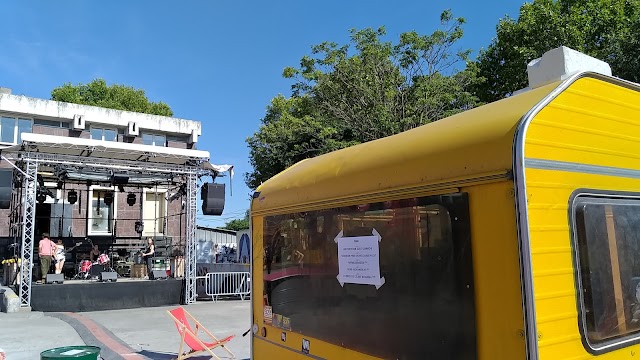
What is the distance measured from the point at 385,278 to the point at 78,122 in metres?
22.0

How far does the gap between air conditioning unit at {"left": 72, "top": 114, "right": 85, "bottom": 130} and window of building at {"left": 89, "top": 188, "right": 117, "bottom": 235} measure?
309 cm

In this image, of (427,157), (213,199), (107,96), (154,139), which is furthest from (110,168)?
(107,96)

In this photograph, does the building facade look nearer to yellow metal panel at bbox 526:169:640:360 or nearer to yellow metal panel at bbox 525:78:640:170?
yellow metal panel at bbox 525:78:640:170

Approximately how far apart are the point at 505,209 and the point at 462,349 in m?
0.70

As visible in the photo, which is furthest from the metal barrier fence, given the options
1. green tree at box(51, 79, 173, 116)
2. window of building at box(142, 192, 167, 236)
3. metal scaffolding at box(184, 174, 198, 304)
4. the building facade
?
green tree at box(51, 79, 173, 116)

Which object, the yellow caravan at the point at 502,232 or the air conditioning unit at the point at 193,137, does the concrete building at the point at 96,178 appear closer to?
the air conditioning unit at the point at 193,137

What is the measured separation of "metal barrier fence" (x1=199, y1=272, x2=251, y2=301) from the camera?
1412 centimetres

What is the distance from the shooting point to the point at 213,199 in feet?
44.1

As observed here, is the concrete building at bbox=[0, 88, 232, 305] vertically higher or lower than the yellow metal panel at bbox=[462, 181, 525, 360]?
higher

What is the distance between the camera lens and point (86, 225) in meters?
19.5

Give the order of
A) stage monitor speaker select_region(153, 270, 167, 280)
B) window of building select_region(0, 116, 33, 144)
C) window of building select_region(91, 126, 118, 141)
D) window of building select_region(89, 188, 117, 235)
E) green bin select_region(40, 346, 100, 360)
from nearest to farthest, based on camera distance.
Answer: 1. green bin select_region(40, 346, 100, 360)
2. stage monitor speaker select_region(153, 270, 167, 280)
3. window of building select_region(0, 116, 33, 144)
4. window of building select_region(89, 188, 117, 235)
5. window of building select_region(91, 126, 118, 141)

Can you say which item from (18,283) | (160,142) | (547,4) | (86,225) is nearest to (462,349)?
(18,283)

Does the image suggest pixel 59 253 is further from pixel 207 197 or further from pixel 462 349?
pixel 462 349

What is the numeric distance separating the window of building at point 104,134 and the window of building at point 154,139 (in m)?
1.31
